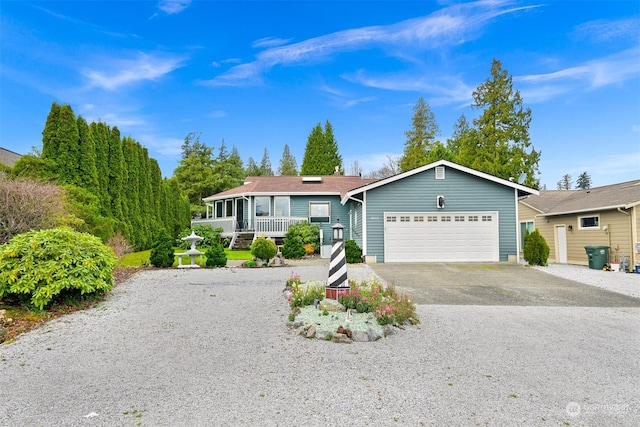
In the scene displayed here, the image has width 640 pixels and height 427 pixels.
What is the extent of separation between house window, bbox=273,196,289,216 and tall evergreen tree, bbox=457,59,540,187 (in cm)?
1571

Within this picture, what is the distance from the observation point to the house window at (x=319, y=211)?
2009cm

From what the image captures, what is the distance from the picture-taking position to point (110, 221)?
40.4 ft

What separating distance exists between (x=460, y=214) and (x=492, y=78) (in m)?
18.9

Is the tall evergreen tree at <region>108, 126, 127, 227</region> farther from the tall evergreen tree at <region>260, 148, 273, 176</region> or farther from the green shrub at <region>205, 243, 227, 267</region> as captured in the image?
the tall evergreen tree at <region>260, 148, 273, 176</region>

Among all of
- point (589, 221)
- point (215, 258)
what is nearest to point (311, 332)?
point (215, 258)

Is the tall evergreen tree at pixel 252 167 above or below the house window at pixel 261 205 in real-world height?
above

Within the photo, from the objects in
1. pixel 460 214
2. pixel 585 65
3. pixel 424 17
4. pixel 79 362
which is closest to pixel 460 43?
pixel 424 17

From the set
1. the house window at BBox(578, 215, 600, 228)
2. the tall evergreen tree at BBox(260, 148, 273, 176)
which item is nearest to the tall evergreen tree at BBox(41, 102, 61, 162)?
the house window at BBox(578, 215, 600, 228)

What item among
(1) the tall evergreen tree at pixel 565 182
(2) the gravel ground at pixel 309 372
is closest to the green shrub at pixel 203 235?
(2) the gravel ground at pixel 309 372

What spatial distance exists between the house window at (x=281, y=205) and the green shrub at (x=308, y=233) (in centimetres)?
177

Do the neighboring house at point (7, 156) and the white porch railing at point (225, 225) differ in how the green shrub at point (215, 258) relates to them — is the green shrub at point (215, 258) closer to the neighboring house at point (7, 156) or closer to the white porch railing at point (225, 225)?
the white porch railing at point (225, 225)

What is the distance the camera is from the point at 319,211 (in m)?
20.2

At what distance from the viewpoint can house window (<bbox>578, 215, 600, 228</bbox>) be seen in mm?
14633

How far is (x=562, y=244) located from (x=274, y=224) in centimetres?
1444
